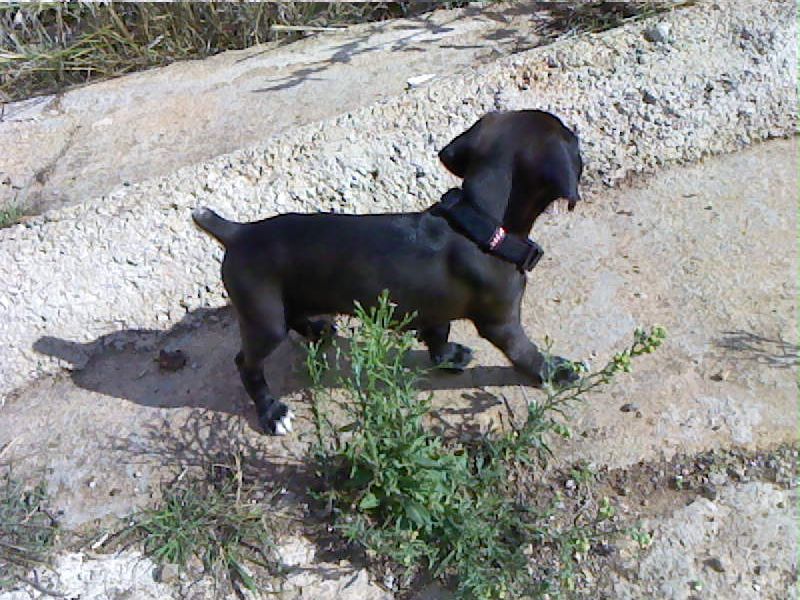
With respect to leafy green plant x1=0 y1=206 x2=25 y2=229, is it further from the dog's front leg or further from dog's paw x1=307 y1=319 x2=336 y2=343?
the dog's front leg

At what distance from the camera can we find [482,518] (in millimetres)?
2750

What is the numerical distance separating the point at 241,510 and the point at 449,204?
1.14m

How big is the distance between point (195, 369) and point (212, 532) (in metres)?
0.81

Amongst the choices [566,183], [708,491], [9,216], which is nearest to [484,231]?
[566,183]

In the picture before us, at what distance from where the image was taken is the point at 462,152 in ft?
9.27

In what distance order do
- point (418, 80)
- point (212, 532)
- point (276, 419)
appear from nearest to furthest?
point (212, 532)
point (276, 419)
point (418, 80)

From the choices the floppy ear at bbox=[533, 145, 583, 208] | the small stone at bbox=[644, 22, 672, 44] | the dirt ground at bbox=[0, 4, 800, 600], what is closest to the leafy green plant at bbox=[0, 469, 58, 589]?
the dirt ground at bbox=[0, 4, 800, 600]

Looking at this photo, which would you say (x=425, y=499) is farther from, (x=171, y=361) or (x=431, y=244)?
(x=171, y=361)

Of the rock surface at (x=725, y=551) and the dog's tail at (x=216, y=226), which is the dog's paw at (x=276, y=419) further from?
the rock surface at (x=725, y=551)

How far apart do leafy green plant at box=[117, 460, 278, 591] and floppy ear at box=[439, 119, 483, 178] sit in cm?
118

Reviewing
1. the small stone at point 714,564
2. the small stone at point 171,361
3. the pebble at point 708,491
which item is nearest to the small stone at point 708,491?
the pebble at point 708,491

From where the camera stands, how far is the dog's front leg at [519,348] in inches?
119

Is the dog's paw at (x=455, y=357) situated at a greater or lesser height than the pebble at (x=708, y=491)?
greater

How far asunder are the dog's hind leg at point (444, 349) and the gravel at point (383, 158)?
2.86ft
